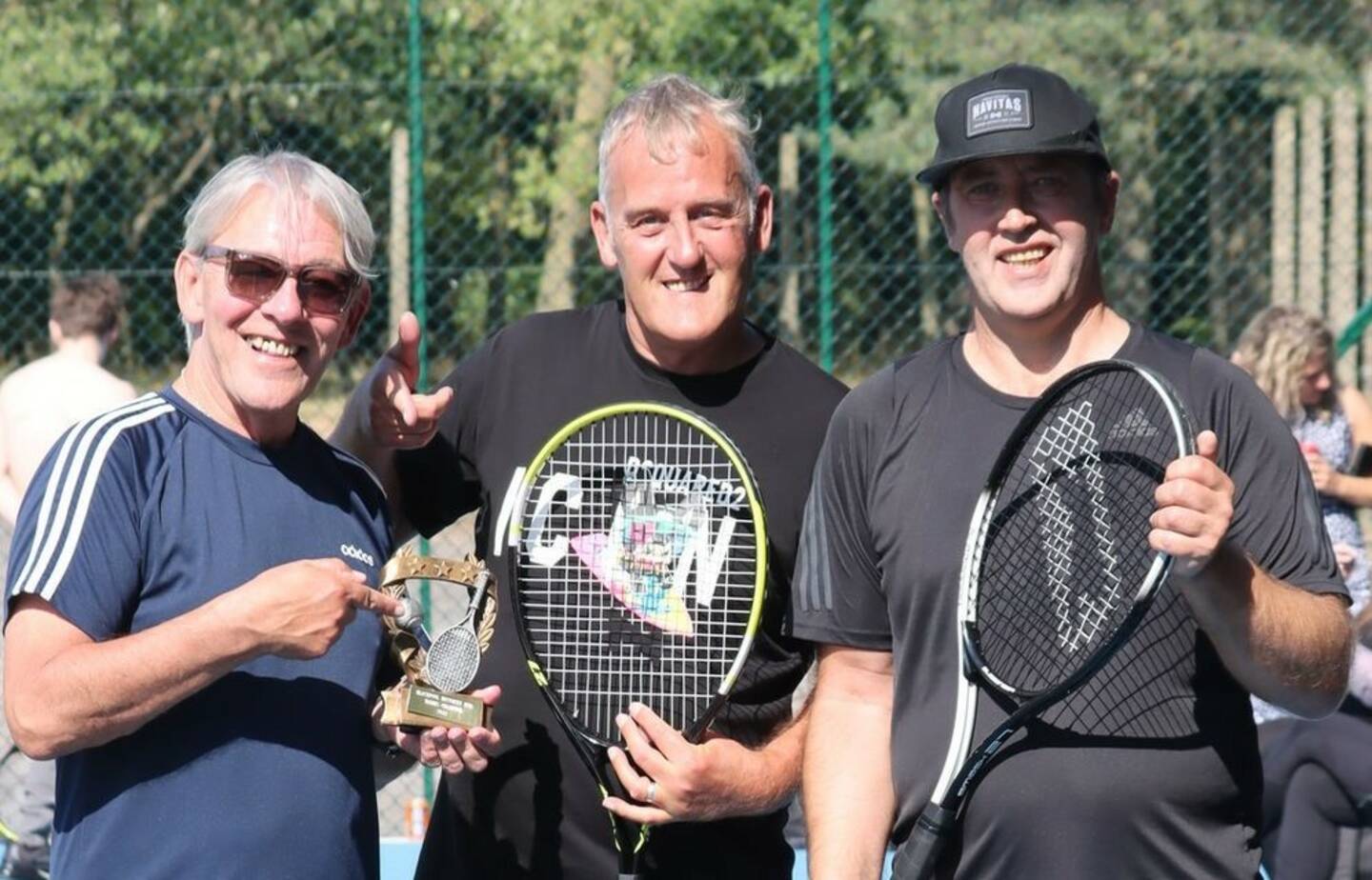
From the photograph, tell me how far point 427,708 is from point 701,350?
85 cm

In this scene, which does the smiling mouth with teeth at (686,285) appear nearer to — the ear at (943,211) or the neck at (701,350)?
the neck at (701,350)

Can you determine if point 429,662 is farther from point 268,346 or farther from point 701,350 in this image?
point 701,350

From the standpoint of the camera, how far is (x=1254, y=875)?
294cm

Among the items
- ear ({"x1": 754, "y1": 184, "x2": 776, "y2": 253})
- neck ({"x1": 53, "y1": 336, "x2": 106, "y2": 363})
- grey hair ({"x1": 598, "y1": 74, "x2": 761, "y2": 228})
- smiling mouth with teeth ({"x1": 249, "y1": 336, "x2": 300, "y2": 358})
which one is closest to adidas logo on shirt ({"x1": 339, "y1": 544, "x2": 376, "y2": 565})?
smiling mouth with teeth ({"x1": 249, "y1": 336, "x2": 300, "y2": 358})

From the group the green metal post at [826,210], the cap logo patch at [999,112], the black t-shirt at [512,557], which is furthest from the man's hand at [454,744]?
the green metal post at [826,210]

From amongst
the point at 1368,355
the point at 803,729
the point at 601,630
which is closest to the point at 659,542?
the point at 601,630

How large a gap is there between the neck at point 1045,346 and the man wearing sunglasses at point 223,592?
1.03 metres

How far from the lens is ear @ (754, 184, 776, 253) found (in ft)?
11.2

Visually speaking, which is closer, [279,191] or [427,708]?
[427,708]

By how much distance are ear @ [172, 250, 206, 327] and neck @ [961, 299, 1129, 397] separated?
4.09 ft

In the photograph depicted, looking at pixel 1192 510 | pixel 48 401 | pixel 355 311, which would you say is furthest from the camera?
pixel 48 401

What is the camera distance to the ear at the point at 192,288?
10.0 feet

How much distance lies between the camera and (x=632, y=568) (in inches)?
130

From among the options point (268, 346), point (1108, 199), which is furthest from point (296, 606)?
point (1108, 199)
